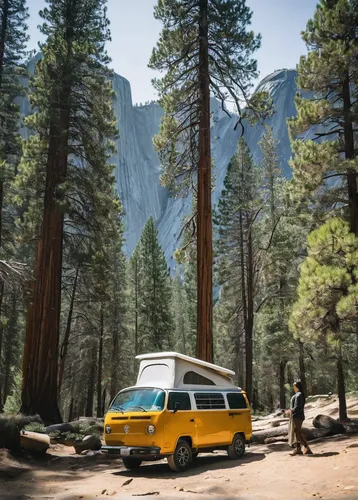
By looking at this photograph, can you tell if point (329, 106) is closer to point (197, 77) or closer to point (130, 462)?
point (197, 77)

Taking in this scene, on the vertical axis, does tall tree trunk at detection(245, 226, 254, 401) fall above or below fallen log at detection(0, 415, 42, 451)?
above

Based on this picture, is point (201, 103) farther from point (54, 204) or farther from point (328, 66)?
point (54, 204)

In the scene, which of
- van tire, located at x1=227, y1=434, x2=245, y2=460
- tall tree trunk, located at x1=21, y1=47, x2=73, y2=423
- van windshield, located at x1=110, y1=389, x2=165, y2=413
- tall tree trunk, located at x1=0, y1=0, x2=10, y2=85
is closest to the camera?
van windshield, located at x1=110, y1=389, x2=165, y2=413

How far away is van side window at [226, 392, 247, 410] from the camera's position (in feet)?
37.1

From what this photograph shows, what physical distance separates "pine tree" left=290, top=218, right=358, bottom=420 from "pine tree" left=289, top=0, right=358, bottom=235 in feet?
4.98

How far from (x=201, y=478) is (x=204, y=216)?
8.34 metres

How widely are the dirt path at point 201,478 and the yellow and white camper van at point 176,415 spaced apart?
0.45m

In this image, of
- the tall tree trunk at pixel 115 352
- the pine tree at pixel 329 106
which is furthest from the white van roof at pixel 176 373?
the tall tree trunk at pixel 115 352

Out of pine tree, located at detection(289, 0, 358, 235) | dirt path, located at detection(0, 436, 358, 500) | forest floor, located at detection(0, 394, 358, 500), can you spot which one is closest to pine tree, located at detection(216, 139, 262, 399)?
pine tree, located at detection(289, 0, 358, 235)

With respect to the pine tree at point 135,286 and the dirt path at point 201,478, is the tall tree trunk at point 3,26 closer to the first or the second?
the dirt path at point 201,478

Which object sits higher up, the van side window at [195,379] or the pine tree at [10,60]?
the pine tree at [10,60]

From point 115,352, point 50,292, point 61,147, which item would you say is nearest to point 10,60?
point 61,147

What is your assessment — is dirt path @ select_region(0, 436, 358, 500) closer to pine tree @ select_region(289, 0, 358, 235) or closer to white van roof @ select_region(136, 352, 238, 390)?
white van roof @ select_region(136, 352, 238, 390)

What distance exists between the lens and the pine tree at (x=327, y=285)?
12.0 metres
